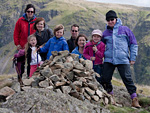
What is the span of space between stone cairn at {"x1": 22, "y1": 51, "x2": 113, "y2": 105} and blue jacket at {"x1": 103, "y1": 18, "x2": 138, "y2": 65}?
1256 mm

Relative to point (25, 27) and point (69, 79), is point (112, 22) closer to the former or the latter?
point (69, 79)

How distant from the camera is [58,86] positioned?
24.0 feet

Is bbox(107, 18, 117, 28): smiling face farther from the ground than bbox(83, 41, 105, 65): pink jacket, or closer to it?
farther from the ground

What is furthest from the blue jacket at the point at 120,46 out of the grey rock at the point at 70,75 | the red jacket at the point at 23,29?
the red jacket at the point at 23,29

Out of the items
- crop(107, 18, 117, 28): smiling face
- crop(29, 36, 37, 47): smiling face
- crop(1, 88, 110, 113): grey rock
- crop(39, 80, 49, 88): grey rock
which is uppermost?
crop(107, 18, 117, 28): smiling face

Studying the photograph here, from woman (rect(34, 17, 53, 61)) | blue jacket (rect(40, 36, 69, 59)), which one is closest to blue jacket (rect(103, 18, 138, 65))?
blue jacket (rect(40, 36, 69, 59))

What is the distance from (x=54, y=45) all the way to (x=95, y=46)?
2329 millimetres

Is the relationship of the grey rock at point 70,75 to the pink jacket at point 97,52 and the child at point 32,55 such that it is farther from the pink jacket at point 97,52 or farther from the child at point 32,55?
the child at point 32,55

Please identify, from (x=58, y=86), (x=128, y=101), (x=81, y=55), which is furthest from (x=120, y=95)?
(x=58, y=86)

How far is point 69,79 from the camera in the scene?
8.06m

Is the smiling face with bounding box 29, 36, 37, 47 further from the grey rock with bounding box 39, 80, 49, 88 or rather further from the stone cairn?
the grey rock with bounding box 39, 80, 49, 88

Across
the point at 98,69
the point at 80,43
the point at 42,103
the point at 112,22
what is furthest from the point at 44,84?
the point at 112,22

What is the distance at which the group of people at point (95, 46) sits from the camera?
8.38 metres

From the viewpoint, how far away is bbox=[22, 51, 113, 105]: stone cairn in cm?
723
